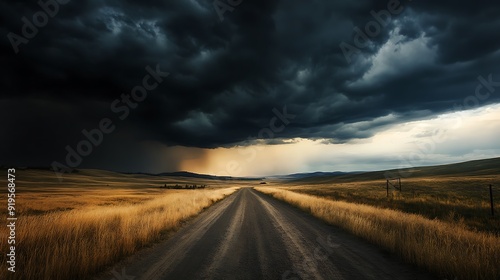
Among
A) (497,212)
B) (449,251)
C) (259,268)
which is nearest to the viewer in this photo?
(259,268)

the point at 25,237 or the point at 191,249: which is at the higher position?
the point at 25,237

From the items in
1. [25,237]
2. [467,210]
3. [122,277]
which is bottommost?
[467,210]

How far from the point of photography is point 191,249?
328 inches

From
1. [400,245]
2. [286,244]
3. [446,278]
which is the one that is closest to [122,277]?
[286,244]

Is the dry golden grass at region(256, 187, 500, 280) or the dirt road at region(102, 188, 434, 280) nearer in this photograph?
the dry golden grass at region(256, 187, 500, 280)

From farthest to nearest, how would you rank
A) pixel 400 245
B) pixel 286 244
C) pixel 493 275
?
pixel 286 244, pixel 400 245, pixel 493 275

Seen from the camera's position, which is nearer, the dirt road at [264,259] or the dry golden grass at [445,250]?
the dry golden grass at [445,250]

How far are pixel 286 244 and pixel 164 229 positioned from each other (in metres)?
5.75

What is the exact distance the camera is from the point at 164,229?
1190cm

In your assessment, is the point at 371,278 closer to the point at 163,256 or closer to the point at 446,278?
the point at 446,278

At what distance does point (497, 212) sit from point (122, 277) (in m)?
21.1

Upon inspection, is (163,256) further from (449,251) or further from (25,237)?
(449,251)

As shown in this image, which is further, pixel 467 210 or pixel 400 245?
pixel 467 210

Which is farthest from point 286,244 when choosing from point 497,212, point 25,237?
point 497,212
